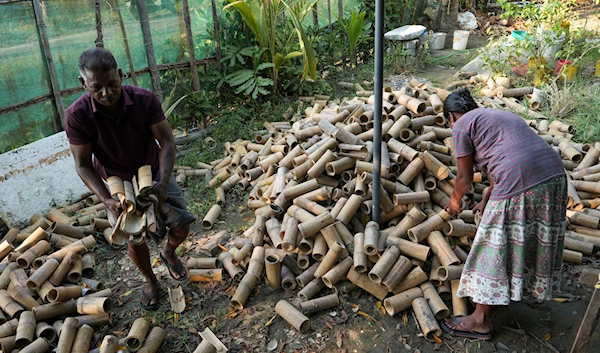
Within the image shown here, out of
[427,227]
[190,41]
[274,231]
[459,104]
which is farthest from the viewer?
[190,41]

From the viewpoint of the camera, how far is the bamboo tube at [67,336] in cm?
335

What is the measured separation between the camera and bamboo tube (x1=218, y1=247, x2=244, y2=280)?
13.5ft

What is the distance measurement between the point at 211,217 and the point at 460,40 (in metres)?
8.77

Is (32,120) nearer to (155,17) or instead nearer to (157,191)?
(155,17)

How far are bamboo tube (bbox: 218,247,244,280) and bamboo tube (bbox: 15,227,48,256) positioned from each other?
182 cm

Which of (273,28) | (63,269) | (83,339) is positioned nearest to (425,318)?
(83,339)

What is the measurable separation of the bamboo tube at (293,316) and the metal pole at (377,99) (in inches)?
41.9

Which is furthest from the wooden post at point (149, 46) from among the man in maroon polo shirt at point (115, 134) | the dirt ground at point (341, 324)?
the dirt ground at point (341, 324)

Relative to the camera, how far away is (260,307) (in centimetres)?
381

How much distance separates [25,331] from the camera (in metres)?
3.48

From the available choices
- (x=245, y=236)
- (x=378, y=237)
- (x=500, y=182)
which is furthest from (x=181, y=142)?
(x=500, y=182)

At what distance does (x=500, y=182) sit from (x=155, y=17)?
213 inches

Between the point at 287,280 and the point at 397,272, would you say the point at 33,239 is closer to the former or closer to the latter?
the point at 287,280

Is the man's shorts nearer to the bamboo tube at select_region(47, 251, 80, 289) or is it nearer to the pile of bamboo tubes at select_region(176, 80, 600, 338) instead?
the pile of bamboo tubes at select_region(176, 80, 600, 338)
